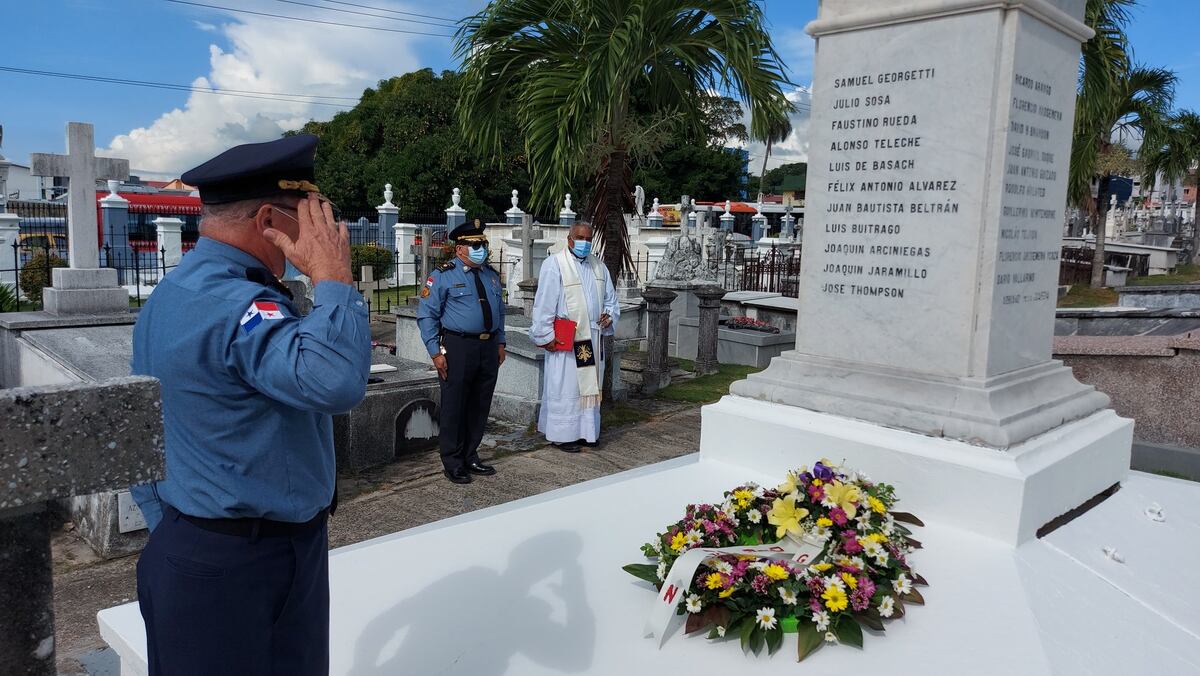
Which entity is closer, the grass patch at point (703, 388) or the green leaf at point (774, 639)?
the green leaf at point (774, 639)

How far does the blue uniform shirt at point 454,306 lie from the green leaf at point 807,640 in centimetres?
406

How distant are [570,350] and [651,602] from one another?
423cm

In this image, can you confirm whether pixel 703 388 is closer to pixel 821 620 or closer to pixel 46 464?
pixel 821 620

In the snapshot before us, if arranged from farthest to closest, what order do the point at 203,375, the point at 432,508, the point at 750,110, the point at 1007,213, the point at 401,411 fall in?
the point at 750,110
the point at 401,411
the point at 432,508
the point at 1007,213
the point at 203,375

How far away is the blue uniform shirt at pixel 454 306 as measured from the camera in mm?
5938

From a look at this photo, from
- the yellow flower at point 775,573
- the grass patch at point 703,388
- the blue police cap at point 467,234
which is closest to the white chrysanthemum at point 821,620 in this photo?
the yellow flower at point 775,573

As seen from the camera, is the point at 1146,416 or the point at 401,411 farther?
the point at 401,411

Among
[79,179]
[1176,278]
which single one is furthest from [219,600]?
[1176,278]

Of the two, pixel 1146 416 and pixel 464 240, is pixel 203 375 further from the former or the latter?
pixel 1146 416

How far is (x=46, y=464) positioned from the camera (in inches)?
41.6

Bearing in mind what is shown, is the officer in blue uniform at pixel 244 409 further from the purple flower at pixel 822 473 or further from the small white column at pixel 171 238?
the small white column at pixel 171 238

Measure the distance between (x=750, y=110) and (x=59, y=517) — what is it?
5.68m

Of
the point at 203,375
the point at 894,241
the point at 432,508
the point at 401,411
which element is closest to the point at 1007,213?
the point at 894,241

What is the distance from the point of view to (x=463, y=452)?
5.96m
